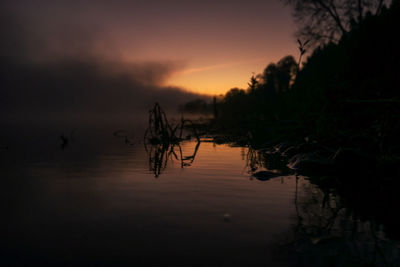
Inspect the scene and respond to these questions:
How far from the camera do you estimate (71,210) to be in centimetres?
283

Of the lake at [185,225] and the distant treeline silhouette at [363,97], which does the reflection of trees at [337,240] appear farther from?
the distant treeline silhouette at [363,97]

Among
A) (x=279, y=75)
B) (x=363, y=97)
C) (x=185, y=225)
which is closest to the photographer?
(x=185, y=225)

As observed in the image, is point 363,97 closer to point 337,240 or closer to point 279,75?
point 337,240

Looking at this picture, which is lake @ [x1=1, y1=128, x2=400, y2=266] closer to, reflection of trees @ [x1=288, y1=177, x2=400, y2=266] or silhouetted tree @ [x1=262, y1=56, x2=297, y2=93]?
reflection of trees @ [x1=288, y1=177, x2=400, y2=266]

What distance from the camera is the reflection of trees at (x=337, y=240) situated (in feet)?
5.90

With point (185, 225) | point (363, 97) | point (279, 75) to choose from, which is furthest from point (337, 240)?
point (279, 75)

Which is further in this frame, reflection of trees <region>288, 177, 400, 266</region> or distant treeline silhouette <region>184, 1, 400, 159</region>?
distant treeline silhouette <region>184, 1, 400, 159</region>

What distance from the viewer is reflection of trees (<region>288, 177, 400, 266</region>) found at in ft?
5.90

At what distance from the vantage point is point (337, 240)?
2062mm

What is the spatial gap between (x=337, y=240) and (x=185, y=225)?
123 centimetres

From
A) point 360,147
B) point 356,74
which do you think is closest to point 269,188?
point 360,147

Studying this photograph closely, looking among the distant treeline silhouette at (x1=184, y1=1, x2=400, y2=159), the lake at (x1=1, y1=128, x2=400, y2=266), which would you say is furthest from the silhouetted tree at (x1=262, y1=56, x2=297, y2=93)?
the lake at (x1=1, y1=128, x2=400, y2=266)

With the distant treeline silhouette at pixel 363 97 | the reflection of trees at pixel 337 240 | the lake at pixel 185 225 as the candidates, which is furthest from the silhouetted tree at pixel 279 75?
the reflection of trees at pixel 337 240

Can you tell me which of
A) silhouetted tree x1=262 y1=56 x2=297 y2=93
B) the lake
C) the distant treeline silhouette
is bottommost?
the lake
